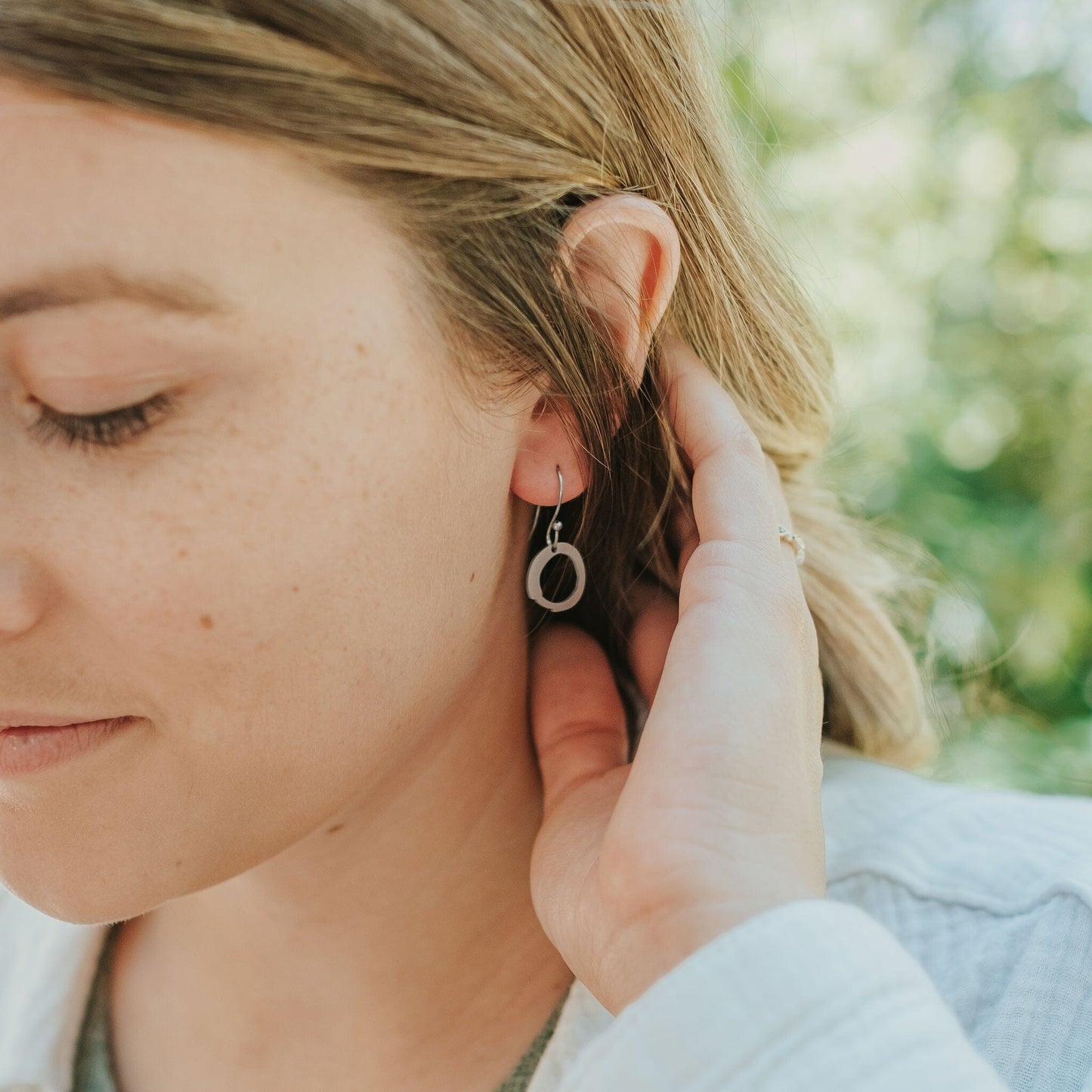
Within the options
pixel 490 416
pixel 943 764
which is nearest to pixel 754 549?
pixel 490 416

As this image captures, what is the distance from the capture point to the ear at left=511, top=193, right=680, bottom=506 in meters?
1.07

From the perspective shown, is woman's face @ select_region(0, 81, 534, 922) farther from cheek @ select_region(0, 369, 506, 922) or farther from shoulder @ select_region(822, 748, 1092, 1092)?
shoulder @ select_region(822, 748, 1092, 1092)

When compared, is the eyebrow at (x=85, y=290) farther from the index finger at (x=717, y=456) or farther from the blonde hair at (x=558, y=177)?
the index finger at (x=717, y=456)

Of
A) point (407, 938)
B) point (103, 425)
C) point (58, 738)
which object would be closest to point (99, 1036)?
point (407, 938)

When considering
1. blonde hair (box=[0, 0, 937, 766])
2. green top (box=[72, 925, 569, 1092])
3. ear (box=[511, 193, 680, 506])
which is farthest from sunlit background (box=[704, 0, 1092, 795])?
green top (box=[72, 925, 569, 1092])

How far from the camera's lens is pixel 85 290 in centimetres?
83

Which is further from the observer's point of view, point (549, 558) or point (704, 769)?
point (549, 558)

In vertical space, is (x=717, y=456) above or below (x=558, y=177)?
below

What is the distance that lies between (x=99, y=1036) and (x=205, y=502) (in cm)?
82

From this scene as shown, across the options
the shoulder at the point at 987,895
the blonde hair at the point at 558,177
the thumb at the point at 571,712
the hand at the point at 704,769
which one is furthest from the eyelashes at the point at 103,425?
the shoulder at the point at 987,895

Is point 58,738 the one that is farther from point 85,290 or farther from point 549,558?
point 549,558

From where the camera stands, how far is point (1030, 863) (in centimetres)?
122

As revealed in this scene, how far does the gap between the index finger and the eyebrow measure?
548 millimetres

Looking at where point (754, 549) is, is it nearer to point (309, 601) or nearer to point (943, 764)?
point (309, 601)
